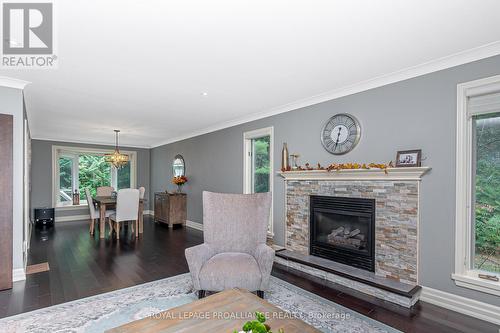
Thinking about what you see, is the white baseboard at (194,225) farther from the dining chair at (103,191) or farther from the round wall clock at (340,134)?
the round wall clock at (340,134)

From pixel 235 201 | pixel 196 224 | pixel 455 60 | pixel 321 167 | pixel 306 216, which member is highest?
pixel 455 60

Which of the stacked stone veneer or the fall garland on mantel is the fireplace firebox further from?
the fall garland on mantel

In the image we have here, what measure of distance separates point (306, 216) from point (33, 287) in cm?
349

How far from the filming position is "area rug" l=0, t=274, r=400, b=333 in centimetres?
219

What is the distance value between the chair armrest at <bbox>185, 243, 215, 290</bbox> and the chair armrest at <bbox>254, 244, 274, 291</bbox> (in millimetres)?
567

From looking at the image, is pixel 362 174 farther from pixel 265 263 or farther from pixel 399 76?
pixel 265 263

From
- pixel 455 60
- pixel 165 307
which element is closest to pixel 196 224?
pixel 165 307

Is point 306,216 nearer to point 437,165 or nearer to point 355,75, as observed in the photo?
point 437,165

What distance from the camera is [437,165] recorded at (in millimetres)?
2627

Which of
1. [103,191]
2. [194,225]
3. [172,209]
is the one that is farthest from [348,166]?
[103,191]

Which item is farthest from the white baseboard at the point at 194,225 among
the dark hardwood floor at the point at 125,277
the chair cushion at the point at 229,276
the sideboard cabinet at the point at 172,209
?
the chair cushion at the point at 229,276

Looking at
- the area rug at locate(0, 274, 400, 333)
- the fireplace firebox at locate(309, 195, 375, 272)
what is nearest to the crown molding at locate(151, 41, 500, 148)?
the fireplace firebox at locate(309, 195, 375, 272)

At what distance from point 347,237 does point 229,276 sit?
1.74m

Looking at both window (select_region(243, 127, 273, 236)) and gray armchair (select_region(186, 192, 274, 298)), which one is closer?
gray armchair (select_region(186, 192, 274, 298))
